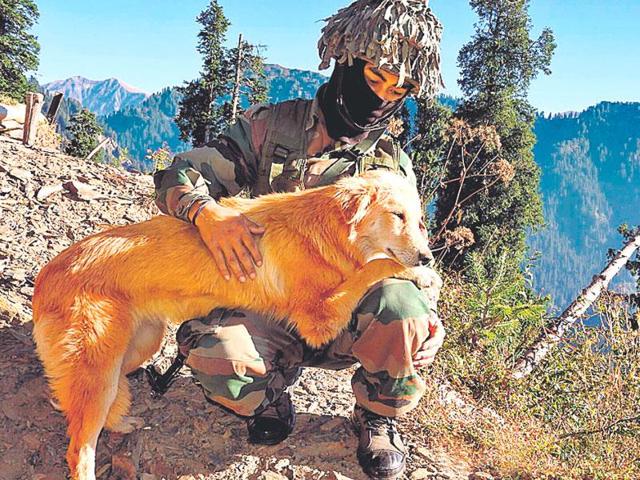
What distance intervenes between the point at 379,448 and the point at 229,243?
53.2 inches

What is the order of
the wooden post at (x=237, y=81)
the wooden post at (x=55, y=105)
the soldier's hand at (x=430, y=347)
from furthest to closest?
1. the wooden post at (x=237, y=81)
2. the wooden post at (x=55, y=105)
3. the soldier's hand at (x=430, y=347)

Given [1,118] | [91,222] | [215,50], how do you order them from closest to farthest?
[91,222] → [1,118] → [215,50]

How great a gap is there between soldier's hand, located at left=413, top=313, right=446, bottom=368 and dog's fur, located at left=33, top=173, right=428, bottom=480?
1.14 ft

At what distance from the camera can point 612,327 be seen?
4340 mm

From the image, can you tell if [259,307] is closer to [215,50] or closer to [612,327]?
[612,327]

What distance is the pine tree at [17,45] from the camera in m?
32.3

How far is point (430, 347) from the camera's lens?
9.21 feet

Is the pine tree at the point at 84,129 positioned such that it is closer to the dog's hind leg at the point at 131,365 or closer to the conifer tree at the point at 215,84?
the conifer tree at the point at 215,84

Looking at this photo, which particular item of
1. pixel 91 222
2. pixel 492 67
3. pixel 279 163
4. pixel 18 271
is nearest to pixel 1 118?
pixel 91 222

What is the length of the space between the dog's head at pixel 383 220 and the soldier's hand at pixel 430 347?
0.35m

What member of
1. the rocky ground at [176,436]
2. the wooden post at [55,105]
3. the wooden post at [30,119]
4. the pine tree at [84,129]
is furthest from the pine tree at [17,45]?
the rocky ground at [176,436]

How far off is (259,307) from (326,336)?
397 mm

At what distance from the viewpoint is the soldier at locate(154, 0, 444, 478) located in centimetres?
268

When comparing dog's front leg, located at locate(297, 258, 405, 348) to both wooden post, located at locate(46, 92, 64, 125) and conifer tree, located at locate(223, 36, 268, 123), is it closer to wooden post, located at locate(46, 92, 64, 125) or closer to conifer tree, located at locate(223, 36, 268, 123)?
wooden post, located at locate(46, 92, 64, 125)
